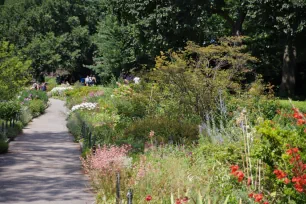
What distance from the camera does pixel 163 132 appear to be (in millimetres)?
12125

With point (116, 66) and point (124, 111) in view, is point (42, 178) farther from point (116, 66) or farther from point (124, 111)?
point (116, 66)

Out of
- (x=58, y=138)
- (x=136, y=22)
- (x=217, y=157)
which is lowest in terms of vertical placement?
(x=58, y=138)

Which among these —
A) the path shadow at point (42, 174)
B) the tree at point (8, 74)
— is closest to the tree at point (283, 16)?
the tree at point (8, 74)

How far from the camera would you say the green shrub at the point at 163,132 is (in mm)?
11305

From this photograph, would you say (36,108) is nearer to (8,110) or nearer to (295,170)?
(8,110)

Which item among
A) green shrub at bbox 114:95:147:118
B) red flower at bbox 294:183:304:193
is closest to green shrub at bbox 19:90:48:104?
green shrub at bbox 114:95:147:118

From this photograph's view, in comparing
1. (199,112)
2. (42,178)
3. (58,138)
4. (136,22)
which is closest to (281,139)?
(42,178)

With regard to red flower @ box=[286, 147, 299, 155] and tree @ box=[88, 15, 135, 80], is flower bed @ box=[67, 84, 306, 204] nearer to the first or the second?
red flower @ box=[286, 147, 299, 155]

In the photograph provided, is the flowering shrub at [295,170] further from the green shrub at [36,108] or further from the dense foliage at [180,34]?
the green shrub at [36,108]

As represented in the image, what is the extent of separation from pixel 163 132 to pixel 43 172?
10.8 ft

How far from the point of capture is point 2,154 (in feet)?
42.7

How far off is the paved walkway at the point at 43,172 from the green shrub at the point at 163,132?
1.57 m

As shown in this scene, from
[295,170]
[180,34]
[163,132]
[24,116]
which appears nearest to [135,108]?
[163,132]

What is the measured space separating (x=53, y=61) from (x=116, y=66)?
58.4 ft
